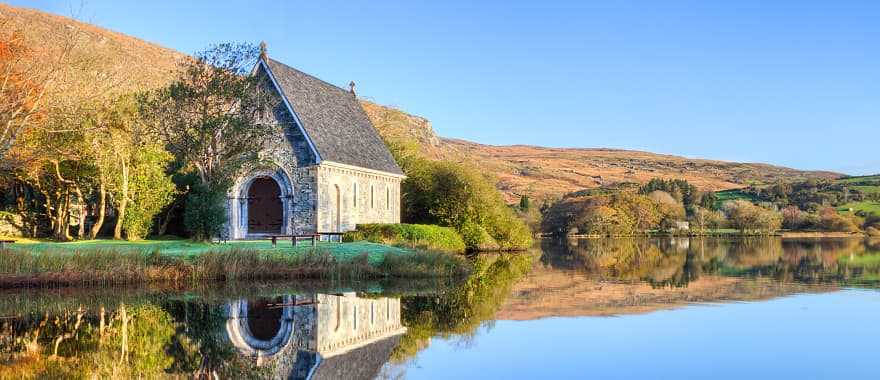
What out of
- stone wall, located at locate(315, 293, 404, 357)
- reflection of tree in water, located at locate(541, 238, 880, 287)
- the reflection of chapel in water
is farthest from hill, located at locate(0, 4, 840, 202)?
the reflection of chapel in water

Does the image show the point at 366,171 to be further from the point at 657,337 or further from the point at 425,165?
the point at 657,337

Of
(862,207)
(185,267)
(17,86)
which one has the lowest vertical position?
(185,267)

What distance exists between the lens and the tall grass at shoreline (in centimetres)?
2181

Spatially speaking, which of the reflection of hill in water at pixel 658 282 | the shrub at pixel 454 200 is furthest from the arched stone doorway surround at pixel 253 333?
the shrub at pixel 454 200

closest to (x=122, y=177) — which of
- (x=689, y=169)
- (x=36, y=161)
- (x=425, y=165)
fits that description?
(x=36, y=161)

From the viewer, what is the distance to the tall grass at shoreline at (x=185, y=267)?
71.6ft

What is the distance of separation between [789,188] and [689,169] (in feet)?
189

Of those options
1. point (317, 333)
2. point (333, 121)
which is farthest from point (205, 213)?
point (317, 333)

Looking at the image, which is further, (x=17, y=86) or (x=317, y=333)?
(x=17, y=86)

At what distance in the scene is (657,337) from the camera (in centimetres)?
1416

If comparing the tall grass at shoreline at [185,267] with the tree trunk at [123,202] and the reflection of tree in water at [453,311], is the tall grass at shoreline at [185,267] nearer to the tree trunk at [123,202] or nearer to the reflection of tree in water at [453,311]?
the reflection of tree in water at [453,311]

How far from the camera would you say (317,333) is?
14203 millimetres

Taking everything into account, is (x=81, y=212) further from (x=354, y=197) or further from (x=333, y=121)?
(x=354, y=197)

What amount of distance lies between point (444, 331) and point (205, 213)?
1910 cm
